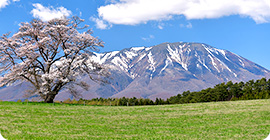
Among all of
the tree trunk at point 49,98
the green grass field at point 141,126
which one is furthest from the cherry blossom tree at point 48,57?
the green grass field at point 141,126

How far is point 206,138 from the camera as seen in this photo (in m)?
19.2

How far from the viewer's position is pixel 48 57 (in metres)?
49.6

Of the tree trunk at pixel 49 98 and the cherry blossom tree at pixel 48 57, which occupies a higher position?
the cherry blossom tree at pixel 48 57

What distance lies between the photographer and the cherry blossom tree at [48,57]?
47375mm

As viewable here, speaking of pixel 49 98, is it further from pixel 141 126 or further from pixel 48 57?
pixel 141 126

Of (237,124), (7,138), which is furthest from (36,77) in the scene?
(237,124)

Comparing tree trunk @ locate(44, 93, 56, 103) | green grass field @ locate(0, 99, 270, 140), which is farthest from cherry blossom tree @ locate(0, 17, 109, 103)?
green grass field @ locate(0, 99, 270, 140)

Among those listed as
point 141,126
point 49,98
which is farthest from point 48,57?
point 141,126

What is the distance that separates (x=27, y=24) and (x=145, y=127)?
3333 cm

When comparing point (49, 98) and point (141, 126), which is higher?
point (49, 98)

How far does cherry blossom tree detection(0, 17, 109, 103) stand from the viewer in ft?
155

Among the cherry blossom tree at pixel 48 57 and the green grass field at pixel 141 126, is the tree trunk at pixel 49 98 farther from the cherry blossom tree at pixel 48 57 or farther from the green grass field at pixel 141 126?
the green grass field at pixel 141 126

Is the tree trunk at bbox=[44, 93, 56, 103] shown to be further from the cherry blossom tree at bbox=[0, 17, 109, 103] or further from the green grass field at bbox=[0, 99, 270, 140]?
the green grass field at bbox=[0, 99, 270, 140]

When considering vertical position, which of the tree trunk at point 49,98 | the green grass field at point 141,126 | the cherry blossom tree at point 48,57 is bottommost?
the green grass field at point 141,126
